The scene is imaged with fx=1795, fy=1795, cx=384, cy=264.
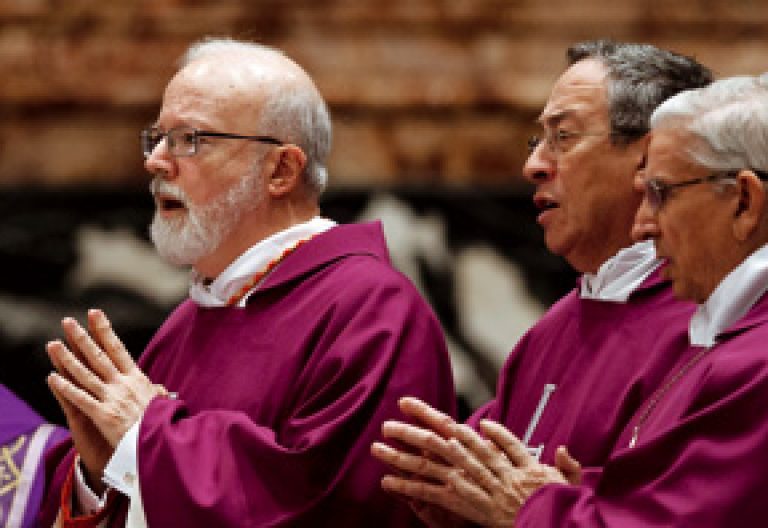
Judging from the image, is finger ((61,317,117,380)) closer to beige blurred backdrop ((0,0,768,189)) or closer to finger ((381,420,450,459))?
finger ((381,420,450,459))

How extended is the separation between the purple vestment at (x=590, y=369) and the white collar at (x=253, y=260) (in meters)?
0.68

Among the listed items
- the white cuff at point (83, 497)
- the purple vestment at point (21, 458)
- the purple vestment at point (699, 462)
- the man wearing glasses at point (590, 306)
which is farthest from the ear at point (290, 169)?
the purple vestment at point (699, 462)

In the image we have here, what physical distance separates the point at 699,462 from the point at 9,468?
2561mm

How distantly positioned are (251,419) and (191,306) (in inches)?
28.1

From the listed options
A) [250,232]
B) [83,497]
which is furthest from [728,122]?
[83,497]

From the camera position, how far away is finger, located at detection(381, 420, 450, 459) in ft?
13.0

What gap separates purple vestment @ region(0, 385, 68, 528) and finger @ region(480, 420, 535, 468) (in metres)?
1.83

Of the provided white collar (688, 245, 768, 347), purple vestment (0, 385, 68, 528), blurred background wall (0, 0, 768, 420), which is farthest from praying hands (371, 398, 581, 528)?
blurred background wall (0, 0, 768, 420)

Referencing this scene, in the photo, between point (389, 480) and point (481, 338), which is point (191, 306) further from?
point (481, 338)

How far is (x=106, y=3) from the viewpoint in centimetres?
725

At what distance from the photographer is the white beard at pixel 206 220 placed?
4973 mm

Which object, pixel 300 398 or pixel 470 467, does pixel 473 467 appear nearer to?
pixel 470 467

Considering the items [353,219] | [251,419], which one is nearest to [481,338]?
[353,219]

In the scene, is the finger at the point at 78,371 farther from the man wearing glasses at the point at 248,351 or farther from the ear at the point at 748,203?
the ear at the point at 748,203
